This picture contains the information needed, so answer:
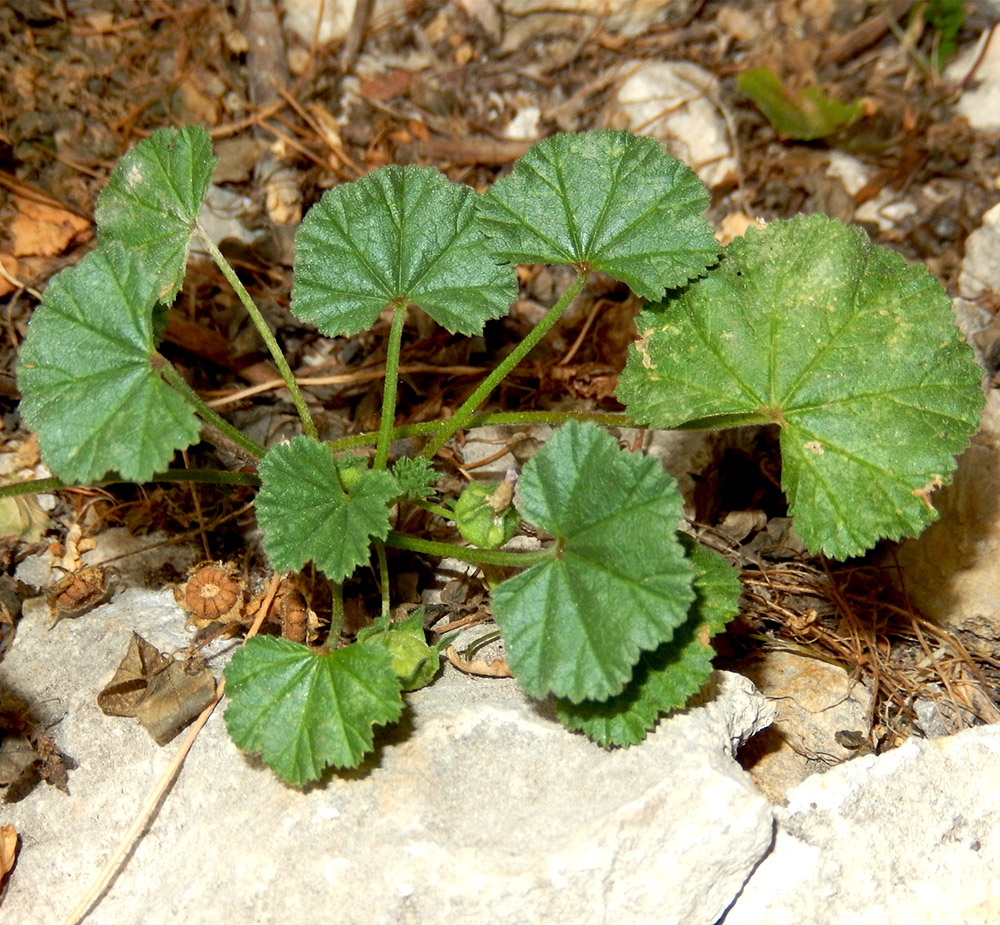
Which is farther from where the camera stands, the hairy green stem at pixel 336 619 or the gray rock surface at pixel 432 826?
the hairy green stem at pixel 336 619

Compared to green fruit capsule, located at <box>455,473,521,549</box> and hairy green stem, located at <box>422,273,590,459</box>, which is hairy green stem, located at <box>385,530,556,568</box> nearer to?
green fruit capsule, located at <box>455,473,521,549</box>

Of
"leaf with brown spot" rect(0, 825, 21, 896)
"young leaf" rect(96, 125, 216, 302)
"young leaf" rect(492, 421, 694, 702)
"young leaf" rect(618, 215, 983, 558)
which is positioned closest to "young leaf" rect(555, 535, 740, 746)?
"young leaf" rect(492, 421, 694, 702)

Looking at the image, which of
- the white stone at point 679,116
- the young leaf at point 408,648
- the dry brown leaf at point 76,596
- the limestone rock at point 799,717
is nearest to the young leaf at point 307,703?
the young leaf at point 408,648

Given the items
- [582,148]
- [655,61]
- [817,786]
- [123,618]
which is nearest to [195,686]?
[123,618]

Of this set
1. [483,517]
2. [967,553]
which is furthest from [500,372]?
[967,553]

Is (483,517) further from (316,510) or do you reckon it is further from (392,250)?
Answer: (392,250)

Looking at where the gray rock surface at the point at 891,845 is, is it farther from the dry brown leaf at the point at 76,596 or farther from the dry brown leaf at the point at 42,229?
the dry brown leaf at the point at 42,229
